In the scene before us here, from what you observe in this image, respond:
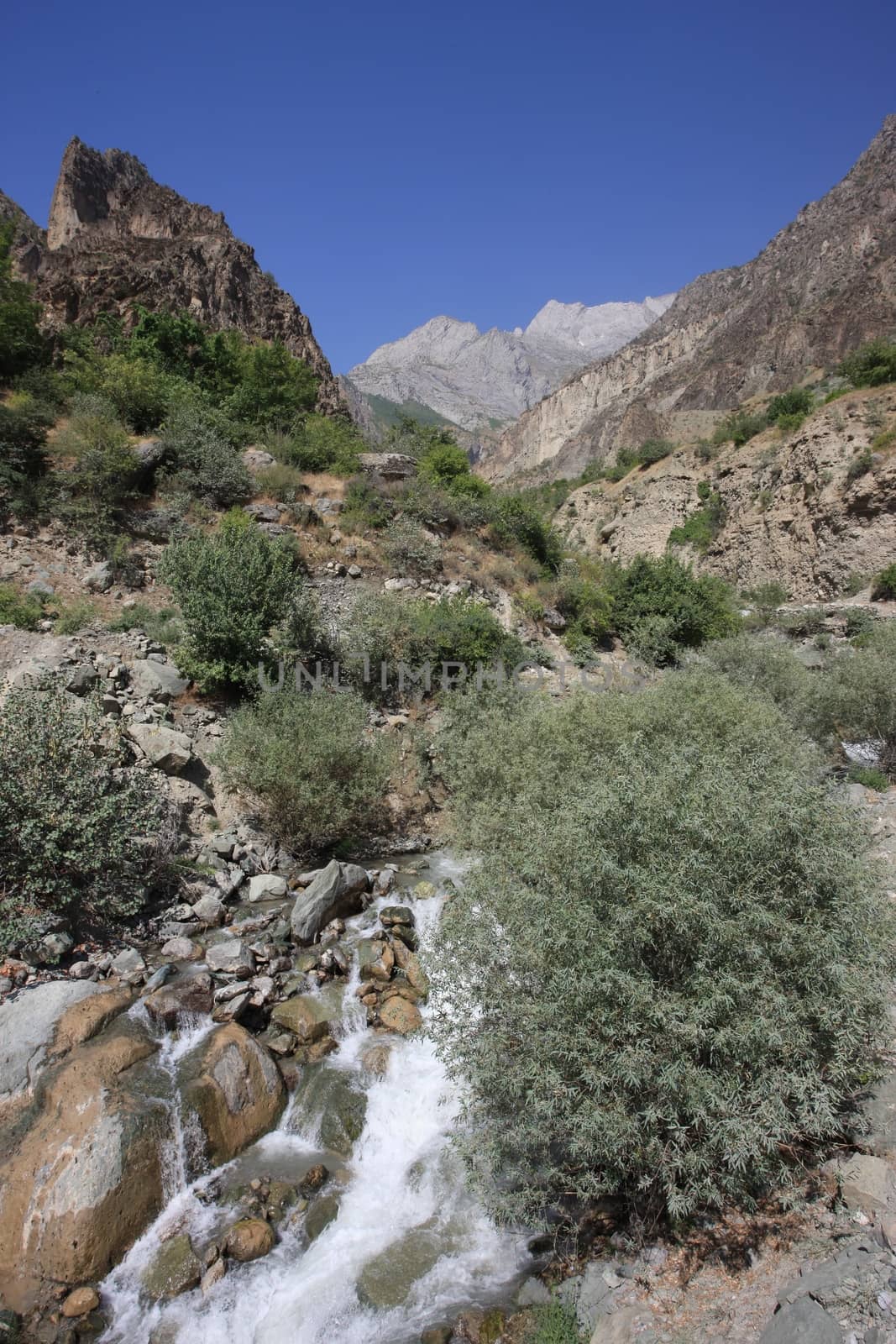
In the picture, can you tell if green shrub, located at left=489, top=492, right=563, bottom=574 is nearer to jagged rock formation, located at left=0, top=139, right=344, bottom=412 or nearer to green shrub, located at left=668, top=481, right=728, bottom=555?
green shrub, located at left=668, top=481, right=728, bottom=555

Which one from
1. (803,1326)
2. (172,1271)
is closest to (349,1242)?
(172,1271)

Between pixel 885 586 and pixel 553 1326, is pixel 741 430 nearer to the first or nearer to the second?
pixel 885 586

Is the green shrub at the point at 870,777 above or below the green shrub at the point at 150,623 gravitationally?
below

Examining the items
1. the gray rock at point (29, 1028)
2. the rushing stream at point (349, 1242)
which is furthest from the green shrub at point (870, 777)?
the gray rock at point (29, 1028)

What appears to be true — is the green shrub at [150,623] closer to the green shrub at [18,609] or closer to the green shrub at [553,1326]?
the green shrub at [18,609]

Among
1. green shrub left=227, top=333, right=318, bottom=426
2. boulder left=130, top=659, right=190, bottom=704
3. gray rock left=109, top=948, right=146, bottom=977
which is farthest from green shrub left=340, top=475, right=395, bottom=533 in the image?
gray rock left=109, top=948, right=146, bottom=977

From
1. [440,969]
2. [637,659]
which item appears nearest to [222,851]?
[440,969]

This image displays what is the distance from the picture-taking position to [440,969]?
4773mm

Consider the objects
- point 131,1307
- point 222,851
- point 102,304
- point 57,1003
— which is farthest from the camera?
point 102,304

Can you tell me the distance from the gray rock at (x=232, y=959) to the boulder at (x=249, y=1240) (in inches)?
86.4

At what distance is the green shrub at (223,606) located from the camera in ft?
34.9

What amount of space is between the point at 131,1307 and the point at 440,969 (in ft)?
8.87

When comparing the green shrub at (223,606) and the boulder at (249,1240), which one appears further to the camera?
the green shrub at (223,606)

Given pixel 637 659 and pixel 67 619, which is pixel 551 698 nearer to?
pixel 637 659
